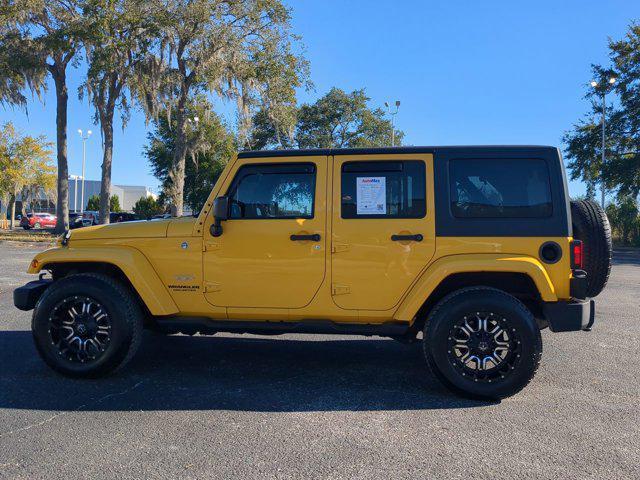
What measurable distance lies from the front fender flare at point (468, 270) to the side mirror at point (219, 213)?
1692 millimetres

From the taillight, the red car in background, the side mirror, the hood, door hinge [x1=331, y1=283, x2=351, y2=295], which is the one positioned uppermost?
the red car in background

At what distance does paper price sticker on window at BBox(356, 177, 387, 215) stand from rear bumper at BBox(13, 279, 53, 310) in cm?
300

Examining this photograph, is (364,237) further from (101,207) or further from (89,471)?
(101,207)

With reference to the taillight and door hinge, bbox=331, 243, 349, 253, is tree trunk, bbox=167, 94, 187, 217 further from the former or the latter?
the taillight

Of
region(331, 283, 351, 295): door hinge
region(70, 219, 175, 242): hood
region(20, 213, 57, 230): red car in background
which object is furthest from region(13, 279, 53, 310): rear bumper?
region(20, 213, 57, 230): red car in background

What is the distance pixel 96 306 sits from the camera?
15.4 feet

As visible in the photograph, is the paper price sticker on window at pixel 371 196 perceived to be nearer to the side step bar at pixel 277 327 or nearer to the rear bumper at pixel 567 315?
the side step bar at pixel 277 327

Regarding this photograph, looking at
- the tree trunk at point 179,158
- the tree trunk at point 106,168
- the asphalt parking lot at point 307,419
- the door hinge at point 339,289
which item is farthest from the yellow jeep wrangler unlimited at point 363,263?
the tree trunk at point 106,168

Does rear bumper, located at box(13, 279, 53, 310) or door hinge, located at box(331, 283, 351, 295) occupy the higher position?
door hinge, located at box(331, 283, 351, 295)

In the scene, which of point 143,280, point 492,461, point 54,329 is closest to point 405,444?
point 492,461

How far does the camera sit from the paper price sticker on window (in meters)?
4.53

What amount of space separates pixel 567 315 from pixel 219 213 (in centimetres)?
296

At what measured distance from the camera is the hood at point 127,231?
4785mm

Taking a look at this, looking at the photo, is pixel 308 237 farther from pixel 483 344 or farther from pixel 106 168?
pixel 106 168
